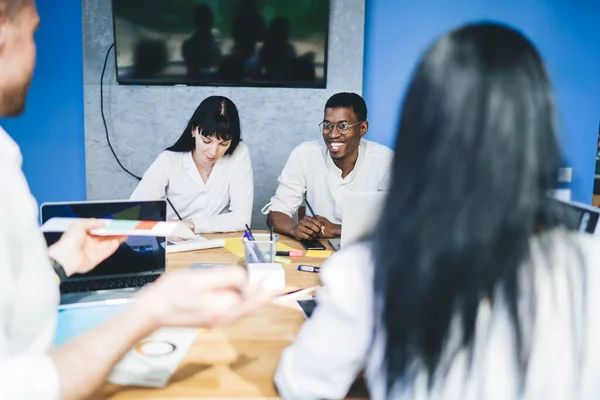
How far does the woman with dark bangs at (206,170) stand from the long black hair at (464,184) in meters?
1.72

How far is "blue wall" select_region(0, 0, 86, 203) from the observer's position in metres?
2.99

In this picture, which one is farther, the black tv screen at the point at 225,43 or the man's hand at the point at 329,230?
the black tv screen at the point at 225,43

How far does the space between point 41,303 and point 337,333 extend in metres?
0.43

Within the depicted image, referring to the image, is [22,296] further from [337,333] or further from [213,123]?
[213,123]

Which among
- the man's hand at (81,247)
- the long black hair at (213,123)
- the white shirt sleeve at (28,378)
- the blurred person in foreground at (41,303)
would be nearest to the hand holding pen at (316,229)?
the long black hair at (213,123)

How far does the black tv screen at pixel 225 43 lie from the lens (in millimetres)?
2984

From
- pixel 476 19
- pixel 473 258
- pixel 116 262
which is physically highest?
pixel 476 19

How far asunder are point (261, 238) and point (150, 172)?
776 millimetres

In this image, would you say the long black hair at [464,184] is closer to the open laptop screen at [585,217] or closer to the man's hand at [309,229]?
the open laptop screen at [585,217]

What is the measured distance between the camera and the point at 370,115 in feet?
10.3

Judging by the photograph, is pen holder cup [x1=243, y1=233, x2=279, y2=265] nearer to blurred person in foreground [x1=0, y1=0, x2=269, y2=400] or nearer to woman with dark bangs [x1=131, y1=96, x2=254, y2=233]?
woman with dark bangs [x1=131, y1=96, x2=254, y2=233]

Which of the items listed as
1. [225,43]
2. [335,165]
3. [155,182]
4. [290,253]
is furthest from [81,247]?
[225,43]

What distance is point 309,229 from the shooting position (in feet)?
6.66

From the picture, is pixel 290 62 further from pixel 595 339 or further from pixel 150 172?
pixel 595 339
